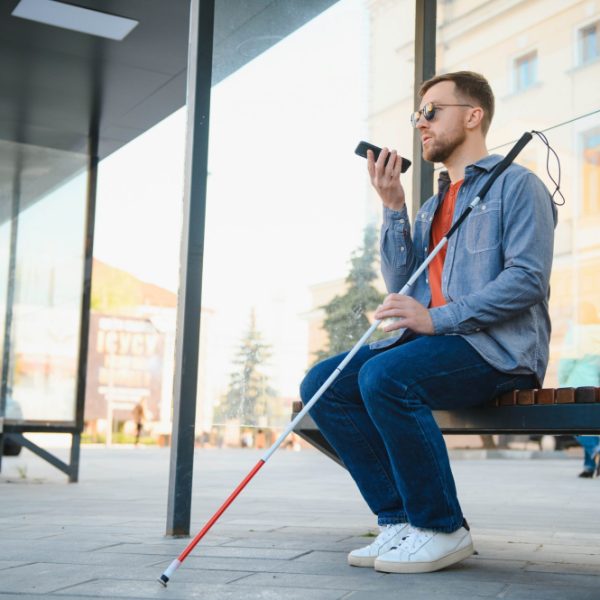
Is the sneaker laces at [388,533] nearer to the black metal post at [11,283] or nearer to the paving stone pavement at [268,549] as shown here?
Answer: the paving stone pavement at [268,549]

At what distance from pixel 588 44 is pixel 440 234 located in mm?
2537

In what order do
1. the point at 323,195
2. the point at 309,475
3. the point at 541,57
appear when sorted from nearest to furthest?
the point at 323,195, the point at 541,57, the point at 309,475

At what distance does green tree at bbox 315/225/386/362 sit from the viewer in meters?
5.74

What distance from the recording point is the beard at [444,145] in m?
3.61

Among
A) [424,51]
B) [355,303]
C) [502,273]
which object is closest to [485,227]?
[502,273]

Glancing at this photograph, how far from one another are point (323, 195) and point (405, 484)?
2921 mm

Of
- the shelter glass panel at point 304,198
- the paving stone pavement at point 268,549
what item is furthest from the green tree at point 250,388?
Result: the paving stone pavement at point 268,549

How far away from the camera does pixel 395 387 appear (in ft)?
10.3

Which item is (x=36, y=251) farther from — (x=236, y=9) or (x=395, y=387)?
(x=395, y=387)

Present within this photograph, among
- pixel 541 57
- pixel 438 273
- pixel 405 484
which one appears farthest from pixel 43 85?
pixel 405 484

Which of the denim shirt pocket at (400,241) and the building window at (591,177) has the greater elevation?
the building window at (591,177)

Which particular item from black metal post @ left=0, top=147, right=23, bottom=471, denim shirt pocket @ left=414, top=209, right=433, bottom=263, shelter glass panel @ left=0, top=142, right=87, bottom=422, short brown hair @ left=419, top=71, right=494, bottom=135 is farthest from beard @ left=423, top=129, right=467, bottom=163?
black metal post @ left=0, top=147, right=23, bottom=471

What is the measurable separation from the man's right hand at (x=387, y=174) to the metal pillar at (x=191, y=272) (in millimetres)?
1173

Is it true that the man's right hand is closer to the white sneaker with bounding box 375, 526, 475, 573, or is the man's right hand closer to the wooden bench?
the wooden bench
